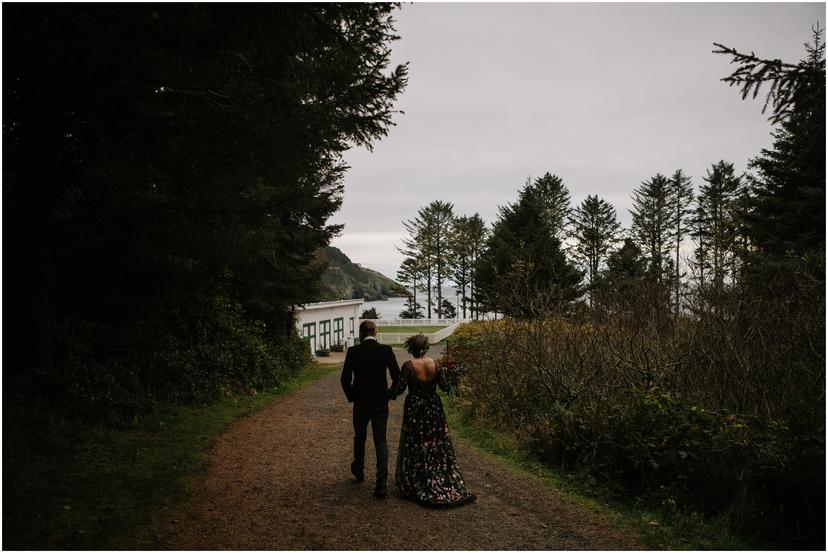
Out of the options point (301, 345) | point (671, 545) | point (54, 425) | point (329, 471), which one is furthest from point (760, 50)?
point (301, 345)

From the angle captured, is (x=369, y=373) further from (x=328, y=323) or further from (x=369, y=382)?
(x=328, y=323)

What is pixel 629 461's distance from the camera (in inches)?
279

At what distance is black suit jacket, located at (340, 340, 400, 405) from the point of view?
6.28 metres

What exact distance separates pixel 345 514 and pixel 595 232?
48.9m

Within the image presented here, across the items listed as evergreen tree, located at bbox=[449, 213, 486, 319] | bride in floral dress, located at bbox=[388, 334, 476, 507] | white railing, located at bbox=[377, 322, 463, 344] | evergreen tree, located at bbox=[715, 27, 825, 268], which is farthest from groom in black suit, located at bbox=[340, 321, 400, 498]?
evergreen tree, located at bbox=[449, 213, 486, 319]

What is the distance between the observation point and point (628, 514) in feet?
19.8

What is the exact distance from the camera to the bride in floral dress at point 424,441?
19.4 ft

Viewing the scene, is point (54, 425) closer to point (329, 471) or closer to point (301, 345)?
point (329, 471)

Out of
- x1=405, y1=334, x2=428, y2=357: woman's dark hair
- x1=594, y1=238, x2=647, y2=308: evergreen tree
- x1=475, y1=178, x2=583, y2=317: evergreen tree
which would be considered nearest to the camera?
x1=405, y1=334, x2=428, y2=357: woman's dark hair

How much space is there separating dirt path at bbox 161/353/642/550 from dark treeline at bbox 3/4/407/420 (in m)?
3.24

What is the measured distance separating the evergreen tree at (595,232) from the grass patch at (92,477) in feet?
152

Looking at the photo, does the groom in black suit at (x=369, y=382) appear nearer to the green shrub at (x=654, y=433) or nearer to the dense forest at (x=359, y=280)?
the green shrub at (x=654, y=433)

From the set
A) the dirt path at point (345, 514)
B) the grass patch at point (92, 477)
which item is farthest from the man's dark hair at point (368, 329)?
the grass patch at point (92, 477)

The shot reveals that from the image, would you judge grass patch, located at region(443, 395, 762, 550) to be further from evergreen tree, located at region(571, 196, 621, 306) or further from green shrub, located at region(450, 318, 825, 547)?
evergreen tree, located at region(571, 196, 621, 306)
